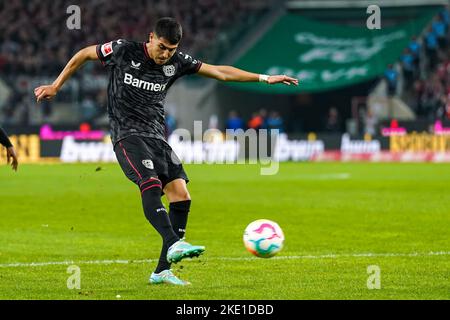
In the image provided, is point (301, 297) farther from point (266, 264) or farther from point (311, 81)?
point (311, 81)

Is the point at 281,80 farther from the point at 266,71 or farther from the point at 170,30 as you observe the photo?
the point at 266,71

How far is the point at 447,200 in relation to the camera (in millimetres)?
20375

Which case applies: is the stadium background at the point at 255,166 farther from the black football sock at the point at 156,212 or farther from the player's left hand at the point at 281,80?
the player's left hand at the point at 281,80

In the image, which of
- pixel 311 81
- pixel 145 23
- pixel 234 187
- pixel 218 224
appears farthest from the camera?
pixel 145 23

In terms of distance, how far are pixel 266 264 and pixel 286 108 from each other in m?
35.4

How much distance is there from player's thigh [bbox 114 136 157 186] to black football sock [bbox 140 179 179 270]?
4.0 inches

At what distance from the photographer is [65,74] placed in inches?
392

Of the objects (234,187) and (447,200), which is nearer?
(447,200)

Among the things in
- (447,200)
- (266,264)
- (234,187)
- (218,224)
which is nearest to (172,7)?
(234,187)

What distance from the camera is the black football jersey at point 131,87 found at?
33.1 feet

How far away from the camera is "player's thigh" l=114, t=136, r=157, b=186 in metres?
9.84

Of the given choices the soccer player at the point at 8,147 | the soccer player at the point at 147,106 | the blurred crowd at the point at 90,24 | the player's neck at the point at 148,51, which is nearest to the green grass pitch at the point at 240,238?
the soccer player at the point at 147,106

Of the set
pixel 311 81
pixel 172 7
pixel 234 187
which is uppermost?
pixel 172 7

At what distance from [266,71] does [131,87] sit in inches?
1272
